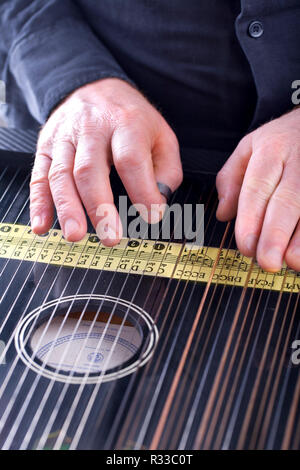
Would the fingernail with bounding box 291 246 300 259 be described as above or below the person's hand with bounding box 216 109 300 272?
below

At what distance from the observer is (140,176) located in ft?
3.45

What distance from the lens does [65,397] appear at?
0.77 meters

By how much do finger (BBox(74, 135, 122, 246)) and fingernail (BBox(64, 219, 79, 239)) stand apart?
0.04m

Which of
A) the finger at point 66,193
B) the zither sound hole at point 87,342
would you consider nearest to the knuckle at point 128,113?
the finger at point 66,193

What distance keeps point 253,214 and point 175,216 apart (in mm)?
212

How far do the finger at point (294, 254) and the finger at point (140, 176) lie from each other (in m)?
0.27

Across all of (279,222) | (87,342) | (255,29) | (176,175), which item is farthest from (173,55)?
(87,342)

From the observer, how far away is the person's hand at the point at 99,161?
1.03m

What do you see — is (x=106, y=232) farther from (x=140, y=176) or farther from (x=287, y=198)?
(x=287, y=198)

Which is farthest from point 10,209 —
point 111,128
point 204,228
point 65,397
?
point 65,397

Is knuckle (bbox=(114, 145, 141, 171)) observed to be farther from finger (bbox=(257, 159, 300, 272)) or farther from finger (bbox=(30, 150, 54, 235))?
finger (bbox=(257, 159, 300, 272))

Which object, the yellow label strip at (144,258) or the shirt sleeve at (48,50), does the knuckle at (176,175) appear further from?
the shirt sleeve at (48,50)

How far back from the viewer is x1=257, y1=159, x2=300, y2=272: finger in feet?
2.96

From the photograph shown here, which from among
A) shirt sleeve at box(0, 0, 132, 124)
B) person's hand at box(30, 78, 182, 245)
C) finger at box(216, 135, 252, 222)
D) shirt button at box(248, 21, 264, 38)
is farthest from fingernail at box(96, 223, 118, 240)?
shirt button at box(248, 21, 264, 38)
